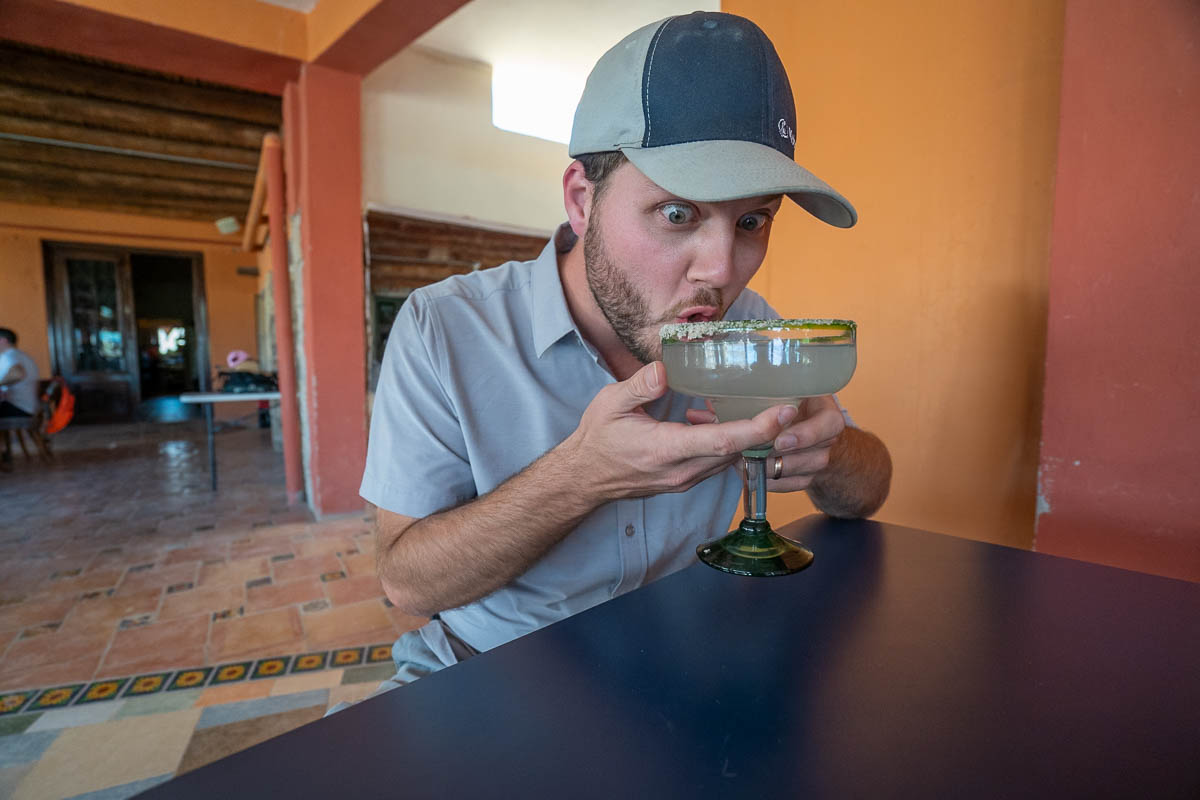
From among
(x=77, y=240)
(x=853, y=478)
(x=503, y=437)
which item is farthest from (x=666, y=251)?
(x=77, y=240)

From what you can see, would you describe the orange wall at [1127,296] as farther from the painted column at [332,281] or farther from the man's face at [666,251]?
the painted column at [332,281]

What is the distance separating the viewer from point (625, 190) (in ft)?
3.05

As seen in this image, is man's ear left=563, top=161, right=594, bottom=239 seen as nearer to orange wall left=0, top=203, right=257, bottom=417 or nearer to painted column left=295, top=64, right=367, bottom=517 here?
painted column left=295, top=64, right=367, bottom=517

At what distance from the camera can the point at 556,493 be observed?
822mm

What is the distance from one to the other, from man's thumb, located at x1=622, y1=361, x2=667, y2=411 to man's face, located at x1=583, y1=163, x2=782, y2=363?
0.18 meters

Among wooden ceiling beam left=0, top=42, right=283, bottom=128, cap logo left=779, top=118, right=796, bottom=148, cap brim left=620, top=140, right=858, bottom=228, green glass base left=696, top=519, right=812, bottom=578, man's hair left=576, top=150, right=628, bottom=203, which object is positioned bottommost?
green glass base left=696, top=519, right=812, bottom=578

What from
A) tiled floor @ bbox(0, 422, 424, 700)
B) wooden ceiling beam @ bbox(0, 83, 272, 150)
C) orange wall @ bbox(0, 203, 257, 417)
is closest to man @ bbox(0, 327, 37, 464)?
tiled floor @ bbox(0, 422, 424, 700)

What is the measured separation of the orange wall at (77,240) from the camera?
8719 millimetres

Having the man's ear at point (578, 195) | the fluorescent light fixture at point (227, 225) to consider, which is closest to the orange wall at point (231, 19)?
the man's ear at point (578, 195)

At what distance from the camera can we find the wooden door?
30.3 ft

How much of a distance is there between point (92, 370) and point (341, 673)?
10.2 metres

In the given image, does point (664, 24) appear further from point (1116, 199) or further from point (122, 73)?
point (122, 73)

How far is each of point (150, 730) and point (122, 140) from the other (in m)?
5.50

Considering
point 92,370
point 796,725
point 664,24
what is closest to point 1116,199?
point 664,24
